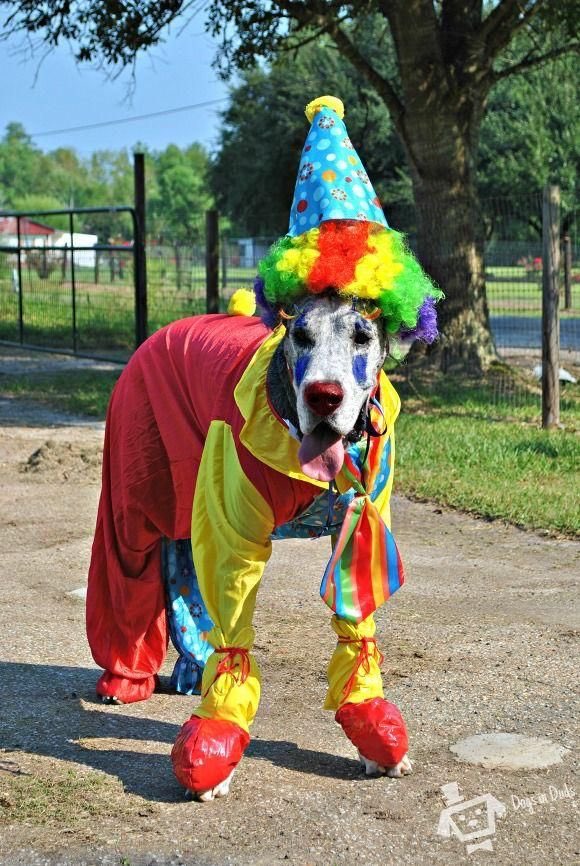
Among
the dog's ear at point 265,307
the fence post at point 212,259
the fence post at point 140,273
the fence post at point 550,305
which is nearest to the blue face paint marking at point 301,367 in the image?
the dog's ear at point 265,307

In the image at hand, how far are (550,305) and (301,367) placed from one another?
6964mm

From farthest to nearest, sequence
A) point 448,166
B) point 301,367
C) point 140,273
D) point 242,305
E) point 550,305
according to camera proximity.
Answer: point 140,273 → point 448,166 → point 550,305 → point 242,305 → point 301,367

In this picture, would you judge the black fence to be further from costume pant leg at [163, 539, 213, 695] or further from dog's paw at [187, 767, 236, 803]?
dog's paw at [187, 767, 236, 803]

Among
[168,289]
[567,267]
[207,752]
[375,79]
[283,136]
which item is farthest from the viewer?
[283,136]

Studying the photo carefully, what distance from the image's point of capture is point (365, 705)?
347cm

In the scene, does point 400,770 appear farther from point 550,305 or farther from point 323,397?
point 550,305

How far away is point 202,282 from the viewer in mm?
15117

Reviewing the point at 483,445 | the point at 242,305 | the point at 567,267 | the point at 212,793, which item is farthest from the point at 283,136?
the point at 212,793

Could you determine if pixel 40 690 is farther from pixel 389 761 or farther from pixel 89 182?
pixel 89 182

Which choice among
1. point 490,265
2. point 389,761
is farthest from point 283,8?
point 389,761

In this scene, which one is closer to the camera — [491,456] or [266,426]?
[266,426]

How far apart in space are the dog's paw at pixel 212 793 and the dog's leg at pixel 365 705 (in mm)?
385

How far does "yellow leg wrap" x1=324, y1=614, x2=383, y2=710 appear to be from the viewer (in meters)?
3.50

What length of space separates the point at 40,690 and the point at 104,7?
10.5 meters
